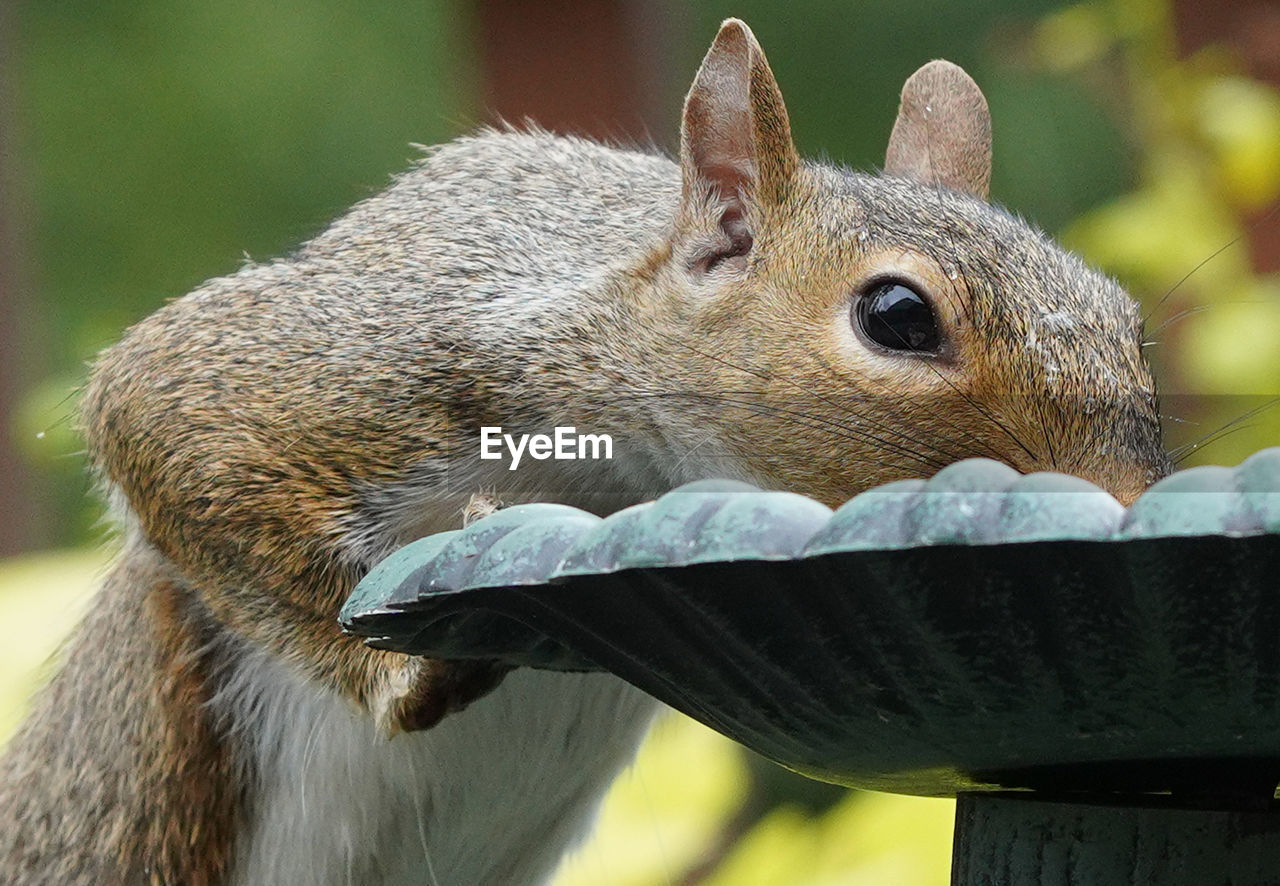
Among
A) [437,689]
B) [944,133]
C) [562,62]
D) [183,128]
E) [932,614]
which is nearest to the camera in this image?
[932,614]

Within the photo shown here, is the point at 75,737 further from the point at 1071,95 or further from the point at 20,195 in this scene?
the point at 1071,95

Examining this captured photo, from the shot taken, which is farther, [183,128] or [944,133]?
[183,128]

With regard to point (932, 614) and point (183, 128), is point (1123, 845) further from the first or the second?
point (183, 128)

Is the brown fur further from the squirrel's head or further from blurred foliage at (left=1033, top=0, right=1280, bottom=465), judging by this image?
blurred foliage at (left=1033, top=0, right=1280, bottom=465)

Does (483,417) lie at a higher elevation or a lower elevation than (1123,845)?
higher

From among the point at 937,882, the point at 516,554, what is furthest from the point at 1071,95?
the point at 516,554

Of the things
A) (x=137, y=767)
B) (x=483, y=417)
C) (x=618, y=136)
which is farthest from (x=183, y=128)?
(x=483, y=417)

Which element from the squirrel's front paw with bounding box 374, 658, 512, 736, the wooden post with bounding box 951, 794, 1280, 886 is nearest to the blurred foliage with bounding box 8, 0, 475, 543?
the squirrel's front paw with bounding box 374, 658, 512, 736
